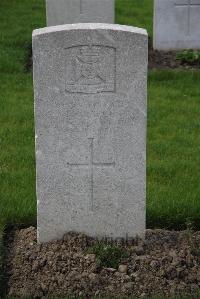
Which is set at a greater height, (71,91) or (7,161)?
(71,91)

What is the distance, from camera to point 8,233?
528cm

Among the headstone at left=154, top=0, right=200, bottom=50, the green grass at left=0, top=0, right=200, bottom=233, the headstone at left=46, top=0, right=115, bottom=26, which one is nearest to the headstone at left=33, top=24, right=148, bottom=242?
the green grass at left=0, top=0, right=200, bottom=233

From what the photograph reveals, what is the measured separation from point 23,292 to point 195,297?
973 mm

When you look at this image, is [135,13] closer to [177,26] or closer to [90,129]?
[177,26]

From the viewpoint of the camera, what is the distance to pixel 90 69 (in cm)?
462

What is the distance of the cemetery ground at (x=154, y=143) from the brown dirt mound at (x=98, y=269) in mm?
165

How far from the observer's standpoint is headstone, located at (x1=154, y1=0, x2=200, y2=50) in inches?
403

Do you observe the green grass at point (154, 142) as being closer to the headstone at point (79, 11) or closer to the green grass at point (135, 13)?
the headstone at point (79, 11)

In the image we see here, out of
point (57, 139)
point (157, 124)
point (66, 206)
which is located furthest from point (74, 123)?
point (157, 124)

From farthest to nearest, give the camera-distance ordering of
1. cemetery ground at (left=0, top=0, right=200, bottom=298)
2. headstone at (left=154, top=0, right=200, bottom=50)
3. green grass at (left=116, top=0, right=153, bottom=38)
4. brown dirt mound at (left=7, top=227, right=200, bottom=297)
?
green grass at (left=116, top=0, right=153, bottom=38), headstone at (left=154, top=0, right=200, bottom=50), cemetery ground at (left=0, top=0, right=200, bottom=298), brown dirt mound at (left=7, top=227, right=200, bottom=297)

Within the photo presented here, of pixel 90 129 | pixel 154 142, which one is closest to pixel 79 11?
pixel 154 142

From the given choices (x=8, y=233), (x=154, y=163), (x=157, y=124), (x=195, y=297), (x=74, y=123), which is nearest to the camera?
(x=195, y=297)

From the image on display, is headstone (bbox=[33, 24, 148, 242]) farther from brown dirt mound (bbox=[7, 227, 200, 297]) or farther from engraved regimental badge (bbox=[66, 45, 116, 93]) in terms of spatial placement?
brown dirt mound (bbox=[7, 227, 200, 297])

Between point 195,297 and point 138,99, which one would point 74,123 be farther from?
point 195,297
